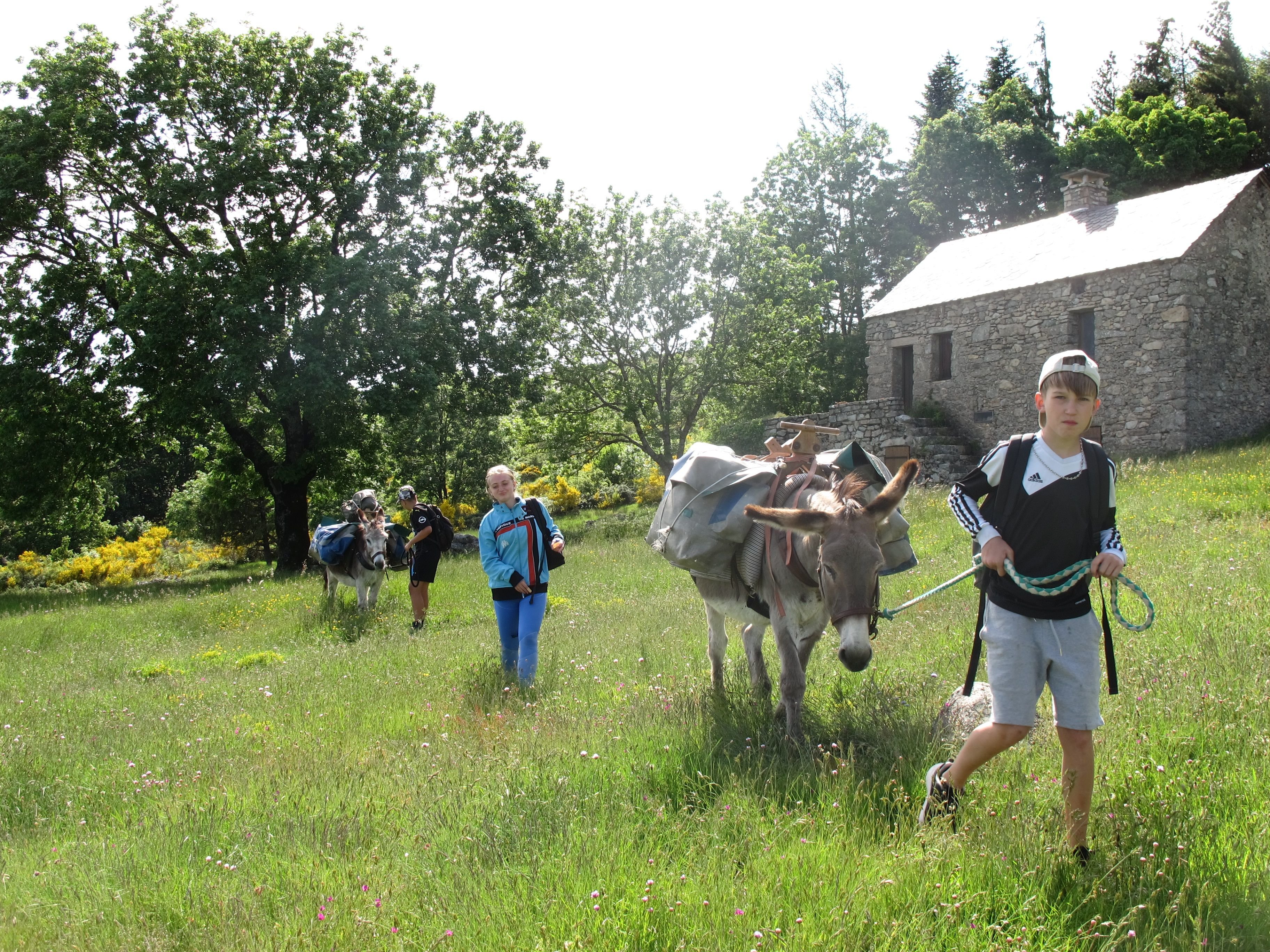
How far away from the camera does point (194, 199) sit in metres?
21.9

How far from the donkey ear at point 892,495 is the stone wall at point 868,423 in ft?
64.3

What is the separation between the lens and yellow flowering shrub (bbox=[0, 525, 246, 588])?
29.8m

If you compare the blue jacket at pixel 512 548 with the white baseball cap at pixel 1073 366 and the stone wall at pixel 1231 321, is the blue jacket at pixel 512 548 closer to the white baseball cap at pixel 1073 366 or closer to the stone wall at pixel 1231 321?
the white baseball cap at pixel 1073 366

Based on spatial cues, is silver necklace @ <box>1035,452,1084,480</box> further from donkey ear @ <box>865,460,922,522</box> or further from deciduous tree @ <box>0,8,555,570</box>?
deciduous tree @ <box>0,8,555,570</box>

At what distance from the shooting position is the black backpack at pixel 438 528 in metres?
11.9

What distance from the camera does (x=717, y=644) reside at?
6473mm

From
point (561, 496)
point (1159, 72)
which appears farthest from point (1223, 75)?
point (561, 496)

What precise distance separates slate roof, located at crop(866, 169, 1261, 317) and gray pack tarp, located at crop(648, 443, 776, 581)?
19643 millimetres

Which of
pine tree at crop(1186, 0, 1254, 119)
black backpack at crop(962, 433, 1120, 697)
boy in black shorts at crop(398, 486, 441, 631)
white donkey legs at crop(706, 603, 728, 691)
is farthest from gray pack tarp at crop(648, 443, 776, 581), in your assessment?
pine tree at crop(1186, 0, 1254, 119)

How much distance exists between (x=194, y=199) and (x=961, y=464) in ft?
69.8

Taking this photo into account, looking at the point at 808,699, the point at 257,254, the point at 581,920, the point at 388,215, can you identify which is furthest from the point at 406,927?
the point at 388,215

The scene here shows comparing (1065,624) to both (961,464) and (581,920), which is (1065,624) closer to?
(581,920)

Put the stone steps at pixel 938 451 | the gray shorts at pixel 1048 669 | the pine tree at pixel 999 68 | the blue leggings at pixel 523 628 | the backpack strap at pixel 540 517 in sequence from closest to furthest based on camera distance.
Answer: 1. the gray shorts at pixel 1048 669
2. the blue leggings at pixel 523 628
3. the backpack strap at pixel 540 517
4. the stone steps at pixel 938 451
5. the pine tree at pixel 999 68

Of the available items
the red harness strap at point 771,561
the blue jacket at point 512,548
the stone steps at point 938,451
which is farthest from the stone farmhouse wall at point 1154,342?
the red harness strap at point 771,561
